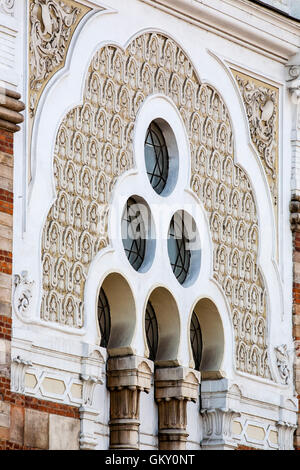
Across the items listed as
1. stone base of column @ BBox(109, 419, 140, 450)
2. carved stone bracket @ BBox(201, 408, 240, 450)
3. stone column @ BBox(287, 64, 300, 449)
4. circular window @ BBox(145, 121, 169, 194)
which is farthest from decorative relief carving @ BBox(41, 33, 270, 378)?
stone base of column @ BBox(109, 419, 140, 450)

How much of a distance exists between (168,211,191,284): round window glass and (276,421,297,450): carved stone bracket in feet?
8.02

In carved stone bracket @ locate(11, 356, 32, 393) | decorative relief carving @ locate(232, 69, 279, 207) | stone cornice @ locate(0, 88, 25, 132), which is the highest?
decorative relief carving @ locate(232, 69, 279, 207)

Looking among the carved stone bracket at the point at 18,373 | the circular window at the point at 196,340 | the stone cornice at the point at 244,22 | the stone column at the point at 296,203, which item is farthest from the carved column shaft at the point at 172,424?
the stone cornice at the point at 244,22

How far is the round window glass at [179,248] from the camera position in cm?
2325

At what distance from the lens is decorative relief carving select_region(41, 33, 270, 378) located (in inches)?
849

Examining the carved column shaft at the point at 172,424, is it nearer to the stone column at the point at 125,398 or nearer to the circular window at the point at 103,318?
the stone column at the point at 125,398

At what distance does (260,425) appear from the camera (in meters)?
24.0

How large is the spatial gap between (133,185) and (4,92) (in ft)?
8.10

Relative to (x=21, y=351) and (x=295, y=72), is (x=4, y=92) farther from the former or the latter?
(x=295, y=72)

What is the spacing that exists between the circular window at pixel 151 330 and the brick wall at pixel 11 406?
1923mm

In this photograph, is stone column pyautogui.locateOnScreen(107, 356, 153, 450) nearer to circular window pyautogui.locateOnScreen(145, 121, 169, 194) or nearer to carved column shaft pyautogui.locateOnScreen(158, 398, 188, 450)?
carved column shaft pyautogui.locateOnScreen(158, 398, 188, 450)

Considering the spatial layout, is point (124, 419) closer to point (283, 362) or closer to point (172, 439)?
point (172, 439)

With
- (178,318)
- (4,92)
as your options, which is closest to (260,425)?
(178,318)
